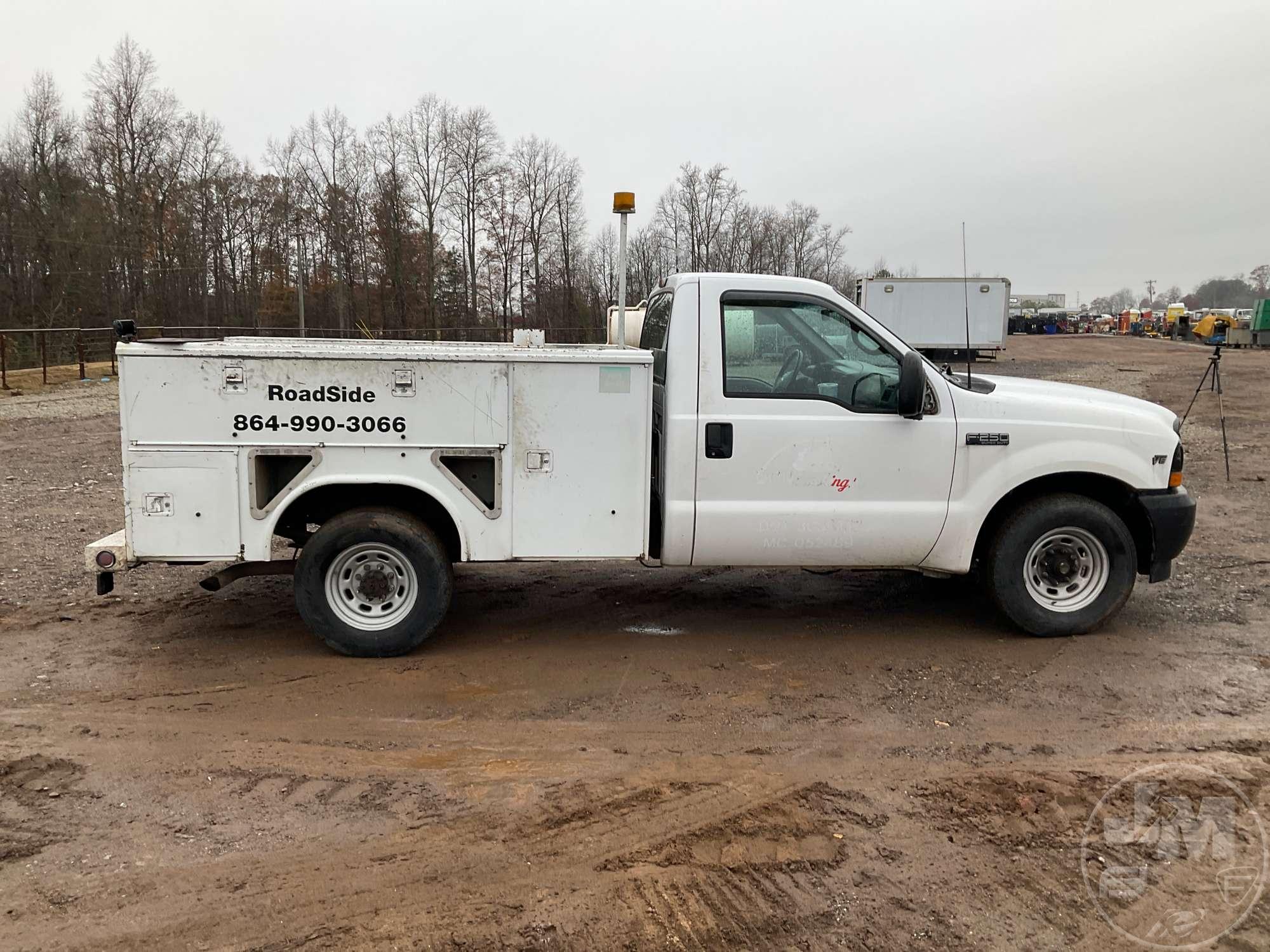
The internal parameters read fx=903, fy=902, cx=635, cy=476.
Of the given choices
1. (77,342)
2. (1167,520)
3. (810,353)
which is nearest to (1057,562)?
(1167,520)

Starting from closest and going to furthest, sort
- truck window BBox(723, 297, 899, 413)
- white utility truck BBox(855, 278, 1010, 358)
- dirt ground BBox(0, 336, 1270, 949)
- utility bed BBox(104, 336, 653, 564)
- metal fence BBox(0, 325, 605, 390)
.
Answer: dirt ground BBox(0, 336, 1270, 949) → utility bed BBox(104, 336, 653, 564) → truck window BBox(723, 297, 899, 413) → metal fence BBox(0, 325, 605, 390) → white utility truck BBox(855, 278, 1010, 358)

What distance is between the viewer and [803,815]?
3.74 m

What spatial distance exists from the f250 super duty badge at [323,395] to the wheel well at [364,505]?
49cm

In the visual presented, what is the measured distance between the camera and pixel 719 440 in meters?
5.38

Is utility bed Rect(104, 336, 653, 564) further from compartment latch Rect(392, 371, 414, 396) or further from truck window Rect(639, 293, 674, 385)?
truck window Rect(639, 293, 674, 385)

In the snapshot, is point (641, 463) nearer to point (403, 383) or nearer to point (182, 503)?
point (403, 383)

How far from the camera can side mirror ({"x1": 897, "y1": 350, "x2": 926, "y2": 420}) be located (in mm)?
5234

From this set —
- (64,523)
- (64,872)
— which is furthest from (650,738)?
(64,523)

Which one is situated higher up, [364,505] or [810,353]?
[810,353]

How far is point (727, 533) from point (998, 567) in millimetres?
1761

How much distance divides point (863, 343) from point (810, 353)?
33cm

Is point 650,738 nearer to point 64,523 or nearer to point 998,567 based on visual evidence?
point 998,567

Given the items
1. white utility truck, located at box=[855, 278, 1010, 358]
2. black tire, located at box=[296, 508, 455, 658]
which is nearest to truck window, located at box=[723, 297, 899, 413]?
black tire, located at box=[296, 508, 455, 658]

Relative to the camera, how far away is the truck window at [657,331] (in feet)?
18.6
